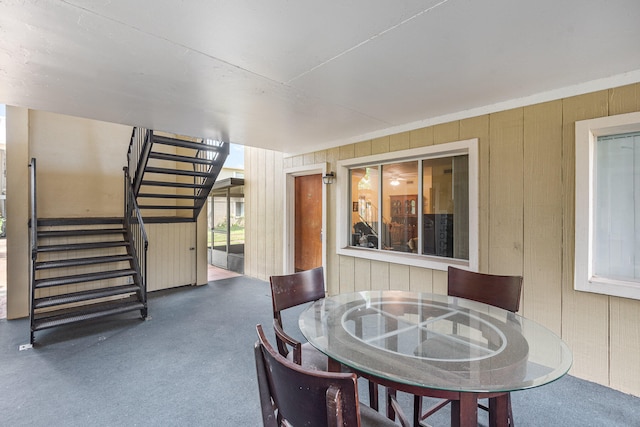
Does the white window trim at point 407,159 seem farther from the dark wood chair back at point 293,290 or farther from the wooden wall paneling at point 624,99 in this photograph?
the dark wood chair back at point 293,290

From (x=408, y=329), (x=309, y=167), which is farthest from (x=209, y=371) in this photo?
(x=309, y=167)

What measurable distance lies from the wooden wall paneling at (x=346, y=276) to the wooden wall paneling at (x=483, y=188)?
1694 mm

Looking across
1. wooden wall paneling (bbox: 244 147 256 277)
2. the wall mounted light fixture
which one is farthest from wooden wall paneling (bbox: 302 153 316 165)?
wooden wall paneling (bbox: 244 147 256 277)

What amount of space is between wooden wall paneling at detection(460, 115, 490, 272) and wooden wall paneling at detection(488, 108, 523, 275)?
36mm

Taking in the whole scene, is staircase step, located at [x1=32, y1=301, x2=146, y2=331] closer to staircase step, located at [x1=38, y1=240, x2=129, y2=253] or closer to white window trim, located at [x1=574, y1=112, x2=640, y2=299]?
staircase step, located at [x1=38, y1=240, x2=129, y2=253]

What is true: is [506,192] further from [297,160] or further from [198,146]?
[198,146]

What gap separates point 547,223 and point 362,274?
2.17m

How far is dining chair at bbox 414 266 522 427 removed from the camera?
189cm

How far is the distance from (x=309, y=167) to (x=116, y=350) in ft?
11.1

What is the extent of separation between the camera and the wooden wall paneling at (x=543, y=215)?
8.16ft

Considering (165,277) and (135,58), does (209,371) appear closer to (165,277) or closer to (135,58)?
(135,58)

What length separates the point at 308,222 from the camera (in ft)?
17.3

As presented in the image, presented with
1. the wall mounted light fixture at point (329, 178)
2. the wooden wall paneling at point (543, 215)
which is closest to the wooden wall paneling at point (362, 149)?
the wall mounted light fixture at point (329, 178)

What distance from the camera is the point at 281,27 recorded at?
165cm
